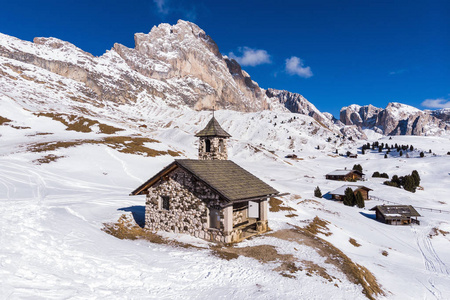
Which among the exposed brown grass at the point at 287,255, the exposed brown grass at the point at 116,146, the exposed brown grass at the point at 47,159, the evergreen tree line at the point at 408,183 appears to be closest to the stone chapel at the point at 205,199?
the exposed brown grass at the point at 287,255

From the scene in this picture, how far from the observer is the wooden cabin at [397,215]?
41.9 metres

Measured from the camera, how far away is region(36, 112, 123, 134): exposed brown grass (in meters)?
94.0

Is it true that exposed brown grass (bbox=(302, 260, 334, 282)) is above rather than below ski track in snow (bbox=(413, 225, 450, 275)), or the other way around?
above

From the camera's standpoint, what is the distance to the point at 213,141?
2292 cm

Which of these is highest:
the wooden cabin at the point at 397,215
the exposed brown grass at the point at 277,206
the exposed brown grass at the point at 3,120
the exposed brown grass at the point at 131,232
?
the exposed brown grass at the point at 3,120

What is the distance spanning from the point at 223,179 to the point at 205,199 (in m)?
2.16

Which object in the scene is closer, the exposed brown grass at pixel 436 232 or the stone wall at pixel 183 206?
the stone wall at pixel 183 206

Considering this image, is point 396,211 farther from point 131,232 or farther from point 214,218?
point 131,232

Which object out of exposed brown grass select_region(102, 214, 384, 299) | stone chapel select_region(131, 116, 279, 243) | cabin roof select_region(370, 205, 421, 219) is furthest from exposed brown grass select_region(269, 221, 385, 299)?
cabin roof select_region(370, 205, 421, 219)

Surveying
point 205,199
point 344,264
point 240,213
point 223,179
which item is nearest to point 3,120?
point 223,179

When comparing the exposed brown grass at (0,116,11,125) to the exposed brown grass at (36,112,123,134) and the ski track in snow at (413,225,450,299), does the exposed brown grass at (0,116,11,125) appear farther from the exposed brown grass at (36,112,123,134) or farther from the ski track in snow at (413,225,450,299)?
the ski track in snow at (413,225,450,299)

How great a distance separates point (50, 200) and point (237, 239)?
20.4 meters

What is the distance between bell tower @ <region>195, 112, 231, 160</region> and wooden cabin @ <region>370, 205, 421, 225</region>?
110 feet

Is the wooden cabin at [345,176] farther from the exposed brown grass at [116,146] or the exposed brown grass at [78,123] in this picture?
the exposed brown grass at [78,123]
